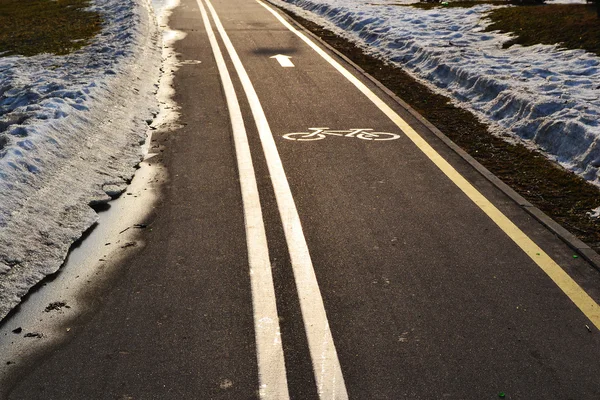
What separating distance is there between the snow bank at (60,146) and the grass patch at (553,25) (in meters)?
7.82

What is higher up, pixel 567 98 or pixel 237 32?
pixel 567 98

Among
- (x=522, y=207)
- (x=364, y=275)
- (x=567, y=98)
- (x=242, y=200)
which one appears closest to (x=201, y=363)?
(x=364, y=275)

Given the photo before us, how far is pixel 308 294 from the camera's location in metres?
5.11

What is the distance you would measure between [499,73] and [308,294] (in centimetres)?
822

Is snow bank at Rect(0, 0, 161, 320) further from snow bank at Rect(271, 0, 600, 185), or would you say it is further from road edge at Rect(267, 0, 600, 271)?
snow bank at Rect(271, 0, 600, 185)

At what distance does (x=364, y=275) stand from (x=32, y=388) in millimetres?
2504

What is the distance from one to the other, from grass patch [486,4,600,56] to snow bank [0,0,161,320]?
782 centimetres

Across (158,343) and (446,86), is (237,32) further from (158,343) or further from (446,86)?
(158,343)

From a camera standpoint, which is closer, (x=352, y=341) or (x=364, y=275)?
(x=352, y=341)

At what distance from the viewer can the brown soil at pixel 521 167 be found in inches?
263

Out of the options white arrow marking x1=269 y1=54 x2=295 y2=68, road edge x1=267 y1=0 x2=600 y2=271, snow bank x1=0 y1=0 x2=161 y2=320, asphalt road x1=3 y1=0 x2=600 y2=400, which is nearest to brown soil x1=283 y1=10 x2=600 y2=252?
road edge x1=267 y1=0 x2=600 y2=271

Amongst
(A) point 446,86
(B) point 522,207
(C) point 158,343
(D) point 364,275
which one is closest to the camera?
(C) point 158,343

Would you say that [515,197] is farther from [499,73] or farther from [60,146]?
[499,73]

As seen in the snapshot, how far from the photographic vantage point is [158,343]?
451 cm
